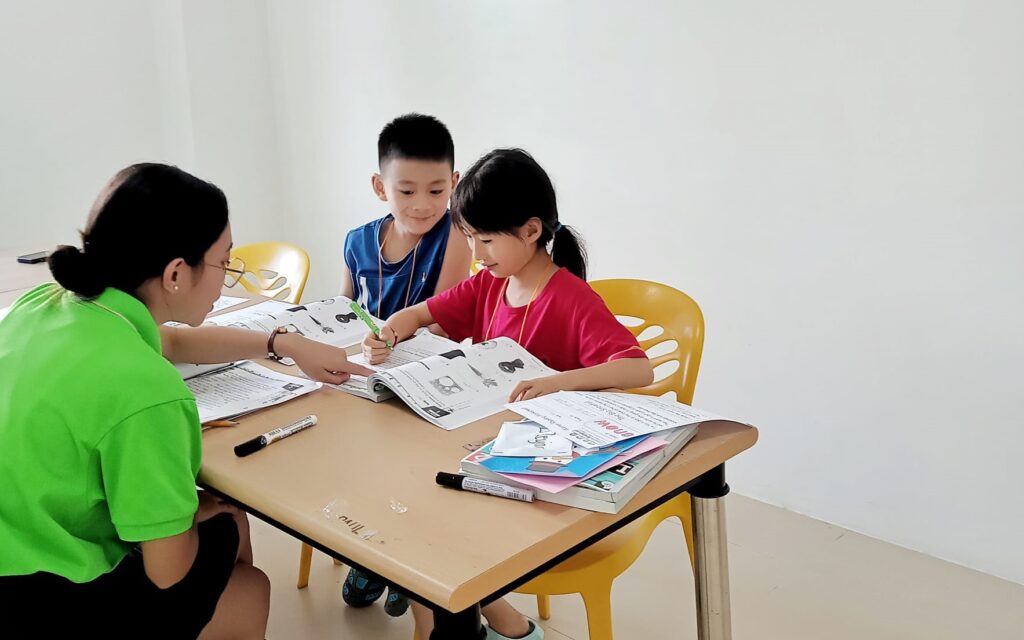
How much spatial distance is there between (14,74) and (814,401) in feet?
9.80

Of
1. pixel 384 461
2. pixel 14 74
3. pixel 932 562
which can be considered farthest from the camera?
pixel 14 74

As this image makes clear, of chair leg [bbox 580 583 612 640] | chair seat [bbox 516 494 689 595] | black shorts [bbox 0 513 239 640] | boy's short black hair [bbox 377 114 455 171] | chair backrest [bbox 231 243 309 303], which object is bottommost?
chair leg [bbox 580 583 612 640]

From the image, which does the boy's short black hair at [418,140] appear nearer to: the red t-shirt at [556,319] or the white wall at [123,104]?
the red t-shirt at [556,319]

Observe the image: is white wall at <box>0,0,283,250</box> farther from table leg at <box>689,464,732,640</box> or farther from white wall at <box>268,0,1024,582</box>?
table leg at <box>689,464,732,640</box>

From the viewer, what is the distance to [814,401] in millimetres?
2529

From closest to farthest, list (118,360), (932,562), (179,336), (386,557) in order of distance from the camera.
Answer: (386,557) < (118,360) < (179,336) < (932,562)

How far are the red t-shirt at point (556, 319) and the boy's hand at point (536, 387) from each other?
6.0 inches

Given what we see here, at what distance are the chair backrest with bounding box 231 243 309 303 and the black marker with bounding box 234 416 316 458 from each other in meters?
1.13

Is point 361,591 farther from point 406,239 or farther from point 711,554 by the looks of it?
point 711,554

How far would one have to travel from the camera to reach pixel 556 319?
174 centimetres

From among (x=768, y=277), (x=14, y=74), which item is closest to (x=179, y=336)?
(x=768, y=277)

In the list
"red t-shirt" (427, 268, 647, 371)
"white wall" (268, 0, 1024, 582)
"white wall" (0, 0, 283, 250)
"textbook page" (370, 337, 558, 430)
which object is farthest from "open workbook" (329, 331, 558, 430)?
"white wall" (0, 0, 283, 250)

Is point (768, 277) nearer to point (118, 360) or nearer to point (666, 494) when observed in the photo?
point (666, 494)

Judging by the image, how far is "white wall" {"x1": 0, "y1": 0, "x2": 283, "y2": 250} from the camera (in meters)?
3.40
